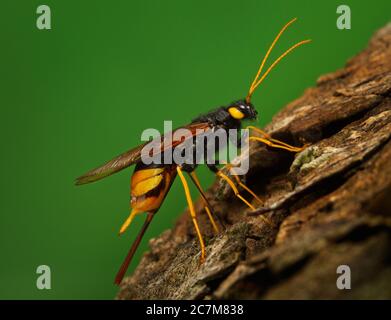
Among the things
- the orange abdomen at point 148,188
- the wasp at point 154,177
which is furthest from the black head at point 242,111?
the orange abdomen at point 148,188

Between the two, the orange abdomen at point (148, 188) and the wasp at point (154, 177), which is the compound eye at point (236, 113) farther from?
the orange abdomen at point (148, 188)

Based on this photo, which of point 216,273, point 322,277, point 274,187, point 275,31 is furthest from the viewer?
point 275,31

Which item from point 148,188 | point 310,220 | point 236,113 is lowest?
point 310,220

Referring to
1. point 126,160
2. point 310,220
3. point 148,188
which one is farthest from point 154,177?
point 310,220

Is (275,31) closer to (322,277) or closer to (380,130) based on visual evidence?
(380,130)

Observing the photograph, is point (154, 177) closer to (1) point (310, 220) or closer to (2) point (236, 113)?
(2) point (236, 113)
